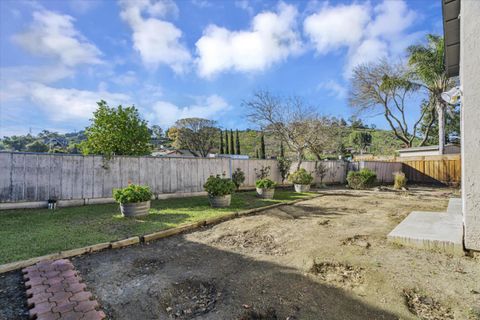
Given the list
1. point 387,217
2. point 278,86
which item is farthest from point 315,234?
point 278,86

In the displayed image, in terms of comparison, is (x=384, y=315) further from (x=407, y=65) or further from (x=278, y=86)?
(x=407, y=65)

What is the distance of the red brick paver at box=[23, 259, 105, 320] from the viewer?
1884 mm

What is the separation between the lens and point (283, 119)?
1254cm

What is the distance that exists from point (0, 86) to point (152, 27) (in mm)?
8041

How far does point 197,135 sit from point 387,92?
21110 mm

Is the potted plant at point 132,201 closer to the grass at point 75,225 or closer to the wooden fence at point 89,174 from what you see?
the grass at point 75,225

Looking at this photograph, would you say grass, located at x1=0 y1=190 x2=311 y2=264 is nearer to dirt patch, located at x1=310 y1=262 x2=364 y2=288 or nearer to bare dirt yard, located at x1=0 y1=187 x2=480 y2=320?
bare dirt yard, located at x1=0 y1=187 x2=480 y2=320

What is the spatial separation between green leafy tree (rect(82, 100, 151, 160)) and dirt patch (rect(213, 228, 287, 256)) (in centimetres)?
526

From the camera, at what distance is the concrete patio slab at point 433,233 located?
3.36 metres

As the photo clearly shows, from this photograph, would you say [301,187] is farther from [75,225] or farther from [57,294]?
[57,294]

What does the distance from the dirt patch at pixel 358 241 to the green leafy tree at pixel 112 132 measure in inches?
275

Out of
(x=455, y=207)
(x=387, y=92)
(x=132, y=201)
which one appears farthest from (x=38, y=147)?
(x=387, y=92)

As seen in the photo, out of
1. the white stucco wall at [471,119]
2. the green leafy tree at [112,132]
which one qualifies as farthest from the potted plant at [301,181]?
the white stucco wall at [471,119]

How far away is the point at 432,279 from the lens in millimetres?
2605
